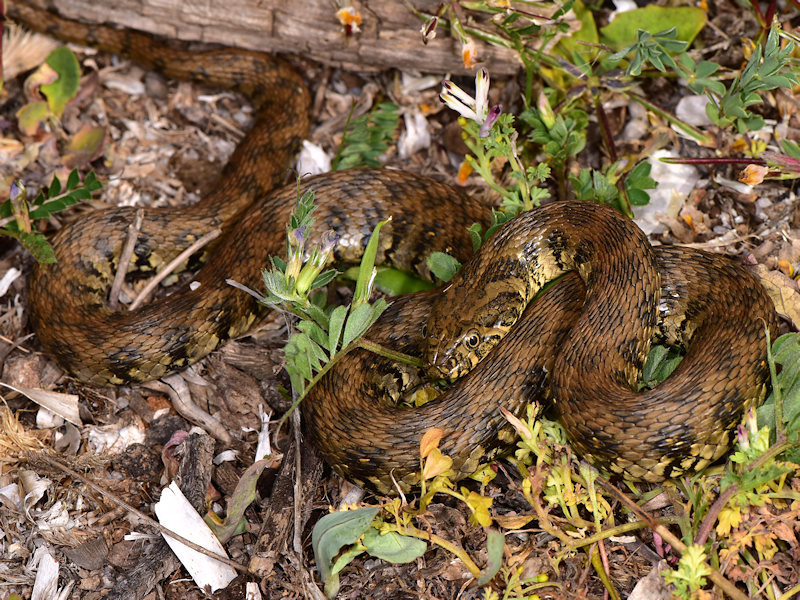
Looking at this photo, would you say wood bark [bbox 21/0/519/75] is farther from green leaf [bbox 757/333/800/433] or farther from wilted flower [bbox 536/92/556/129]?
green leaf [bbox 757/333/800/433]

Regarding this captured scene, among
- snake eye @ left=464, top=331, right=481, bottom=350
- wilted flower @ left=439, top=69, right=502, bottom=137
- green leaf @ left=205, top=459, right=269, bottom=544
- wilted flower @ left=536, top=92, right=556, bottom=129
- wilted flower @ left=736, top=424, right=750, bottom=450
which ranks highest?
wilted flower @ left=439, top=69, right=502, bottom=137

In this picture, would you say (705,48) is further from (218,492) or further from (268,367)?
(218,492)

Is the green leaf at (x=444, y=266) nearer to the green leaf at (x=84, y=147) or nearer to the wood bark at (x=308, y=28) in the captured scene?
the wood bark at (x=308, y=28)

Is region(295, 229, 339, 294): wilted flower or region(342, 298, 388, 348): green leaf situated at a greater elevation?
region(295, 229, 339, 294): wilted flower

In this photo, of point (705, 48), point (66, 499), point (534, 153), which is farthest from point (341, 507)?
point (705, 48)

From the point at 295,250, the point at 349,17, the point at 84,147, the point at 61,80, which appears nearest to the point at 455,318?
the point at 295,250

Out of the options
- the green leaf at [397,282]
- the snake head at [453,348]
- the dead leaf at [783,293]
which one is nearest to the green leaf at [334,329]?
the snake head at [453,348]

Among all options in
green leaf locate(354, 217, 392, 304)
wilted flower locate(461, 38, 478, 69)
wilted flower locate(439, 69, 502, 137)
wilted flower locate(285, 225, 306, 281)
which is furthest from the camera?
wilted flower locate(461, 38, 478, 69)

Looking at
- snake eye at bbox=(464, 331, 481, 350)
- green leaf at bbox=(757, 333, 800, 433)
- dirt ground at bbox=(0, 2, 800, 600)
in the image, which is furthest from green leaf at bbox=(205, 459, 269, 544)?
green leaf at bbox=(757, 333, 800, 433)
